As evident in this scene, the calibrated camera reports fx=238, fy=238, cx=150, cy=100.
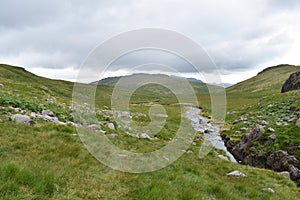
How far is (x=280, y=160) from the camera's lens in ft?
66.8

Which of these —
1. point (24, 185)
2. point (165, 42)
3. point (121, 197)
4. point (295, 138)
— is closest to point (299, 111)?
point (295, 138)

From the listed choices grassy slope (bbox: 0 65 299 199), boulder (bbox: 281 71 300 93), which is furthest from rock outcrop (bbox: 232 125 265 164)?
boulder (bbox: 281 71 300 93)

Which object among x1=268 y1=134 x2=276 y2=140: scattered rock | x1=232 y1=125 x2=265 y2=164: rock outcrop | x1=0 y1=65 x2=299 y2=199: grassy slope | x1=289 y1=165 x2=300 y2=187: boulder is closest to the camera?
x1=0 y1=65 x2=299 y2=199: grassy slope

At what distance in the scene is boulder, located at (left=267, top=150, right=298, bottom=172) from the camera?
62.8ft

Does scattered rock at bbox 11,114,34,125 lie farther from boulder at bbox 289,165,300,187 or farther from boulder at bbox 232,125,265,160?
boulder at bbox 232,125,265,160

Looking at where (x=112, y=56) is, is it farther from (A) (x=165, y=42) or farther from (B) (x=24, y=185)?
(B) (x=24, y=185)

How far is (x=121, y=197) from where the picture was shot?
6.98m

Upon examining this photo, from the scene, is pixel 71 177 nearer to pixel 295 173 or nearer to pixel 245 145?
pixel 295 173

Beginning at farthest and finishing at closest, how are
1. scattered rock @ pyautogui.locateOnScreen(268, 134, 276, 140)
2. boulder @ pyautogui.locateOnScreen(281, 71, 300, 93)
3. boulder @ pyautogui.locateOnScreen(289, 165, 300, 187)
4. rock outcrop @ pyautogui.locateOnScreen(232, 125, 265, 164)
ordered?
boulder @ pyautogui.locateOnScreen(281, 71, 300, 93) < rock outcrop @ pyautogui.locateOnScreen(232, 125, 265, 164) < scattered rock @ pyautogui.locateOnScreen(268, 134, 276, 140) < boulder @ pyautogui.locateOnScreen(289, 165, 300, 187)

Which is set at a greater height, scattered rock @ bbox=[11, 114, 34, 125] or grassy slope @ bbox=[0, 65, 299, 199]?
scattered rock @ bbox=[11, 114, 34, 125]

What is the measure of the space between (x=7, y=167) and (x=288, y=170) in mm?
19023

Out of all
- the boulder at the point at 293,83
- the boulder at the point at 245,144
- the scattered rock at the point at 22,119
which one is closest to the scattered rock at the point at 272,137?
the boulder at the point at 245,144

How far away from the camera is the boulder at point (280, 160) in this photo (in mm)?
19156

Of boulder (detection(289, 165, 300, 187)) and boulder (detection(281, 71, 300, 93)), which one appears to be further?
boulder (detection(281, 71, 300, 93))
